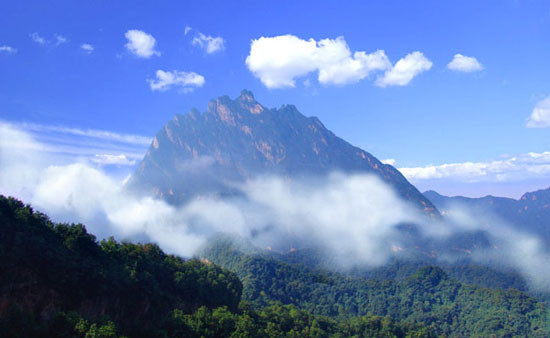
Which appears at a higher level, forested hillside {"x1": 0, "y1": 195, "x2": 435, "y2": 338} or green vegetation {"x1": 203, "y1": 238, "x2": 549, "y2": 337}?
forested hillside {"x1": 0, "y1": 195, "x2": 435, "y2": 338}

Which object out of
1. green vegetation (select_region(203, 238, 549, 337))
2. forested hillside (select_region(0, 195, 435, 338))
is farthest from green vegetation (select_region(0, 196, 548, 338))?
green vegetation (select_region(203, 238, 549, 337))

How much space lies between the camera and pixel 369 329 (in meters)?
76.6

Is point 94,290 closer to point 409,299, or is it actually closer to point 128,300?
point 128,300

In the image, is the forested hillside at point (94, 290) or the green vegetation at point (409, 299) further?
the green vegetation at point (409, 299)

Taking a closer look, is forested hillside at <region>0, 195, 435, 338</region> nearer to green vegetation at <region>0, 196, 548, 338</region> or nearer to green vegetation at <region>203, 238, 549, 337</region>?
green vegetation at <region>0, 196, 548, 338</region>

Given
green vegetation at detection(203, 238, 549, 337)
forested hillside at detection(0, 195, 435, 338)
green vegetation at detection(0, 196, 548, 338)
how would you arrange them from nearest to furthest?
1. forested hillside at detection(0, 195, 435, 338)
2. green vegetation at detection(0, 196, 548, 338)
3. green vegetation at detection(203, 238, 549, 337)

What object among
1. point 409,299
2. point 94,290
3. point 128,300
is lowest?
point 409,299

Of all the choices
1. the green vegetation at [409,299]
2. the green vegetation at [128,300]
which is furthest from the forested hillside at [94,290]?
the green vegetation at [409,299]

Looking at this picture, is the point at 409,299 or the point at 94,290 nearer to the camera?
the point at 94,290

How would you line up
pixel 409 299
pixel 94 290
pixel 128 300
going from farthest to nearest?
pixel 409 299 → pixel 128 300 → pixel 94 290

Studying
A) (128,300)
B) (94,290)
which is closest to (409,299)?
(128,300)

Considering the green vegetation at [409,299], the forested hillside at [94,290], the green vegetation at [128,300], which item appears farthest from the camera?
the green vegetation at [409,299]

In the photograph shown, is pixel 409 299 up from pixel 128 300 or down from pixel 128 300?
down

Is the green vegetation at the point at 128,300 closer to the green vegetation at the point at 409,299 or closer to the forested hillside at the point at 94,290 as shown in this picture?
the forested hillside at the point at 94,290
